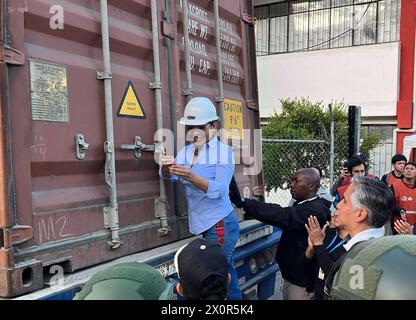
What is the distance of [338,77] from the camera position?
570 inches

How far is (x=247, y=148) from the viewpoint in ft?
12.7

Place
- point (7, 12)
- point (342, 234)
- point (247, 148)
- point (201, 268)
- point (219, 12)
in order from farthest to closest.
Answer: point (247, 148)
point (219, 12)
point (342, 234)
point (7, 12)
point (201, 268)

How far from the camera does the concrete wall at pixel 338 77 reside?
13461mm

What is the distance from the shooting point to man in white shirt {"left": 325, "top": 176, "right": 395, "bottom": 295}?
2.15 m

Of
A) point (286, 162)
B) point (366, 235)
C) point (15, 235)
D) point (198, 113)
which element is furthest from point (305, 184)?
point (286, 162)

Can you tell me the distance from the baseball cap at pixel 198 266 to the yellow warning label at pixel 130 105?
1224 mm

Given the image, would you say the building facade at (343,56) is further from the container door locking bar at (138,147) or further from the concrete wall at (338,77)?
the container door locking bar at (138,147)

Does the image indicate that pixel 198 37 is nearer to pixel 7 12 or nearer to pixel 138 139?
pixel 138 139

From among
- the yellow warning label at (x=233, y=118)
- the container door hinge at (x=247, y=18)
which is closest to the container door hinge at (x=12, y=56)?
the yellow warning label at (x=233, y=118)

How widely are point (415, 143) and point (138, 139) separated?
7127mm

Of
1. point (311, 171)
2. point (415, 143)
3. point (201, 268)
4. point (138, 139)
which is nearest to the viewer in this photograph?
point (201, 268)

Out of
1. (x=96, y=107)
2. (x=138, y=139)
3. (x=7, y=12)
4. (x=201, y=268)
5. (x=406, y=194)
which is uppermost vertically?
(x=7, y=12)

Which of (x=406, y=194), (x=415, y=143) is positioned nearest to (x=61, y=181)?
(x=406, y=194)

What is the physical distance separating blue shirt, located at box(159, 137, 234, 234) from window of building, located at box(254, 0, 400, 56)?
12672mm
